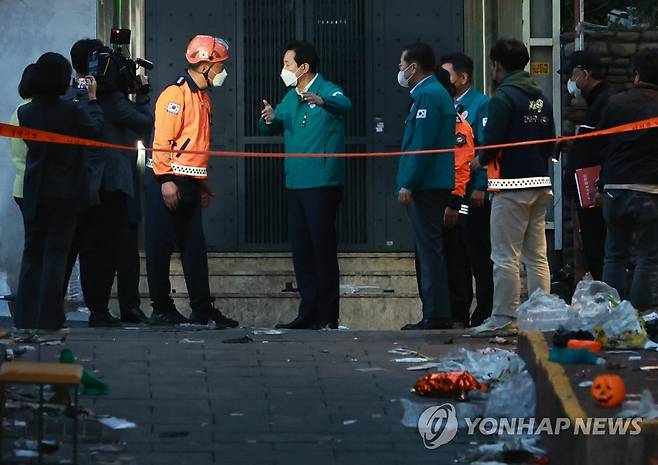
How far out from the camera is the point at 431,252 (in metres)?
12.9

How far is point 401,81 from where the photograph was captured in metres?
13.3

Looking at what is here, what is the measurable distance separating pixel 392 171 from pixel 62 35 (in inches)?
127

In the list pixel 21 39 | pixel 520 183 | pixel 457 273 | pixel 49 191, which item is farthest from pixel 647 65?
pixel 21 39

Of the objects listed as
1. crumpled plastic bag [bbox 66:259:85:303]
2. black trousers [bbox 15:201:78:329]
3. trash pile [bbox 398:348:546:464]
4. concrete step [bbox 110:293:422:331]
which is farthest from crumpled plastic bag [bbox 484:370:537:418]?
crumpled plastic bag [bbox 66:259:85:303]

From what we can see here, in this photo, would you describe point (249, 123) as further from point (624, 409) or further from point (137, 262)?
point (624, 409)

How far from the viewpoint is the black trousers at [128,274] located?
13828 mm

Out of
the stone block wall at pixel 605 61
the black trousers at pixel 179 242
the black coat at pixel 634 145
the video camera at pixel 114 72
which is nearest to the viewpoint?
the black coat at pixel 634 145

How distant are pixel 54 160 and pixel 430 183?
2.69 m

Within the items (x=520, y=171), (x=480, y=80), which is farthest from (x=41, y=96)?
(x=480, y=80)

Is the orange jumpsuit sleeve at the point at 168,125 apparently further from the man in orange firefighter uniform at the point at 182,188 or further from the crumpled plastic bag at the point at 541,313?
the crumpled plastic bag at the point at 541,313

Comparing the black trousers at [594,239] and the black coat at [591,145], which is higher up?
the black coat at [591,145]

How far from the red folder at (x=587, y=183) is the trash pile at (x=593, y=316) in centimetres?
211

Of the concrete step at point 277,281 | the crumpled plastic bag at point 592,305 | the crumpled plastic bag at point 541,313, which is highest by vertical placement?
the crumpled plastic bag at point 592,305

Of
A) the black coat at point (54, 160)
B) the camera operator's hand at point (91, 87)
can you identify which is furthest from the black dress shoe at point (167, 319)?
the camera operator's hand at point (91, 87)
